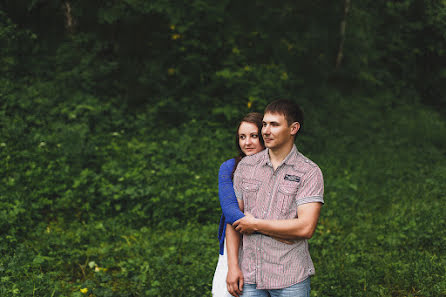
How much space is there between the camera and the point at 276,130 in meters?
2.29

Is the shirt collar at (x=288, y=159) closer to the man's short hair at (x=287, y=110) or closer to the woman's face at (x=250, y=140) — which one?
the man's short hair at (x=287, y=110)

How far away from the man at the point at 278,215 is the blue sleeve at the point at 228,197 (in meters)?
0.05

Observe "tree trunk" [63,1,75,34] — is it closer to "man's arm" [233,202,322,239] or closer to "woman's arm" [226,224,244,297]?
"woman's arm" [226,224,244,297]

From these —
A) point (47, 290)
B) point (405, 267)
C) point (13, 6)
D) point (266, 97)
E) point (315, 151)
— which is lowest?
point (47, 290)

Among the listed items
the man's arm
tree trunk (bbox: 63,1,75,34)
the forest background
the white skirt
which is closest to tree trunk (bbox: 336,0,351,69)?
the forest background

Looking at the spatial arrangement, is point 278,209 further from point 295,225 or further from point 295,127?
point 295,127

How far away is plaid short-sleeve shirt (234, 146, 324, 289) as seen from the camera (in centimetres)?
225

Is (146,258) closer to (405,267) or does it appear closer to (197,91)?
(405,267)

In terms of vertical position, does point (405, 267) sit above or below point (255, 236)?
below

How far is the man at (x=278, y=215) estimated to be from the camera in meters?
2.22

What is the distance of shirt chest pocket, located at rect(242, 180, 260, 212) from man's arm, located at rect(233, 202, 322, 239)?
15 centimetres

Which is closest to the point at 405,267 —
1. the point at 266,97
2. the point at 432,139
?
the point at 266,97

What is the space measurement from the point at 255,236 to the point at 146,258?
3.11 metres

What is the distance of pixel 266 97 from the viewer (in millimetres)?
8961
